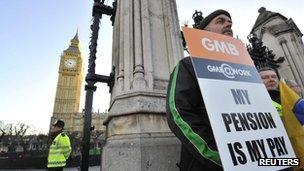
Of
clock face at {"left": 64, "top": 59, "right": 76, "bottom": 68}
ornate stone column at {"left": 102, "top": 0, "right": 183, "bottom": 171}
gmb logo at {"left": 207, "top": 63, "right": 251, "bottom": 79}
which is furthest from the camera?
clock face at {"left": 64, "top": 59, "right": 76, "bottom": 68}

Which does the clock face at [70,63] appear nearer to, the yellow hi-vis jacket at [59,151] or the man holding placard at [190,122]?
the yellow hi-vis jacket at [59,151]

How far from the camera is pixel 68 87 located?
9306cm

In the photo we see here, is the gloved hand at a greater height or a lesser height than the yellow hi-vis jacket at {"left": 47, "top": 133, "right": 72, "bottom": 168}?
lesser

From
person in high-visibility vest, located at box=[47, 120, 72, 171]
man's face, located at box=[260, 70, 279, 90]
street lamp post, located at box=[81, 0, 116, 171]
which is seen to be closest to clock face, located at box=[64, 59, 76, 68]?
person in high-visibility vest, located at box=[47, 120, 72, 171]

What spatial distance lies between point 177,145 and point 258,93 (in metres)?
1.13

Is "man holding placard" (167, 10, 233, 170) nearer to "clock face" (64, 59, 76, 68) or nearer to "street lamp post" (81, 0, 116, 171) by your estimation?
"street lamp post" (81, 0, 116, 171)

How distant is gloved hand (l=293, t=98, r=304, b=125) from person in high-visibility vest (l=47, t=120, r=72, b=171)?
433cm

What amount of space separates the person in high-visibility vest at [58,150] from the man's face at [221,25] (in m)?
4.15

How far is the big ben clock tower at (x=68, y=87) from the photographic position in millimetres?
89188

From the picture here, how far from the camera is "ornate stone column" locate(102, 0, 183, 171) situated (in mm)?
2359

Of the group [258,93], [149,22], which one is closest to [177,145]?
[258,93]

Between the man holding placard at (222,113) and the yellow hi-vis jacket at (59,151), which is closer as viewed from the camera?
the man holding placard at (222,113)

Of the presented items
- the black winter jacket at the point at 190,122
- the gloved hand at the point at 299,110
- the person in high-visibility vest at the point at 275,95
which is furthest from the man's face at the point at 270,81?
the black winter jacket at the point at 190,122

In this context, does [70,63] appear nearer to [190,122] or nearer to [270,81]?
[270,81]
